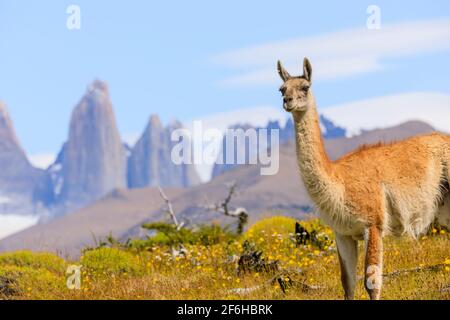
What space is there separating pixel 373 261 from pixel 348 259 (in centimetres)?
53

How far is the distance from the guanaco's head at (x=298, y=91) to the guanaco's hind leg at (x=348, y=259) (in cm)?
187

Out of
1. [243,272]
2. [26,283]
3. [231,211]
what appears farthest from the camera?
[231,211]

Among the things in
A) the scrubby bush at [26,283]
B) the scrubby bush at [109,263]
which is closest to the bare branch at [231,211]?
the scrubby bush at [109,263]

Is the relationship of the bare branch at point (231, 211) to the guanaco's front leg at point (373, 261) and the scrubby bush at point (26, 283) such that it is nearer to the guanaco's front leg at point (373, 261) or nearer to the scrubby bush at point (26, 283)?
the scrubby bush at point (26, 283)

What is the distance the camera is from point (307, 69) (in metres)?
10.3

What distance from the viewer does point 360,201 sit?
1041 cm

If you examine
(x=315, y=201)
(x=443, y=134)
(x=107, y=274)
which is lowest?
(x=107, y=274)

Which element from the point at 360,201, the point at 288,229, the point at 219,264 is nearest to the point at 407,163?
the point at 360,201

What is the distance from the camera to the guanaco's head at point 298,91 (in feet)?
33.1

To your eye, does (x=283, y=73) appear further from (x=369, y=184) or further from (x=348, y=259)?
(x=348, y=259)

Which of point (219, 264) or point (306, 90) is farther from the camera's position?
point (219, 264)

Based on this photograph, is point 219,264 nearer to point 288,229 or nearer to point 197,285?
point 197,285

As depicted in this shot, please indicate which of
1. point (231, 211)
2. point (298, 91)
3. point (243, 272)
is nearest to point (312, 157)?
point (298, 91)
